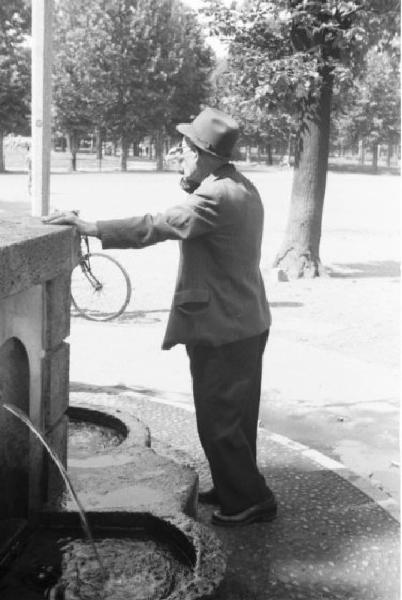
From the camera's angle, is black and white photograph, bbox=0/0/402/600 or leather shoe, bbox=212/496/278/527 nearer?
black and white photograph, bbox=0/0/402/600

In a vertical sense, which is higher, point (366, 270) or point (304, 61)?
point (304, 61)

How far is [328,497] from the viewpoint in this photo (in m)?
4.76

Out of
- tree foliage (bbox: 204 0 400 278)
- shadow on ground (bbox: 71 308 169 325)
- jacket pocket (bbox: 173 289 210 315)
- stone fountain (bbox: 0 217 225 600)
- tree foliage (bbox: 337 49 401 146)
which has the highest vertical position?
tree foliage (bbox: 337 49 401 146)

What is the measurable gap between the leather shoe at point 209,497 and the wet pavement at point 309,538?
55mm

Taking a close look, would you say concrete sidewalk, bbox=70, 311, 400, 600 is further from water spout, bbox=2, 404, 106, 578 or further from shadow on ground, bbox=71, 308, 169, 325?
shadow on ground, bbox=71, 308, 169, 325

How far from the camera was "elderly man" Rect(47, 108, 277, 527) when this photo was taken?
3.87m

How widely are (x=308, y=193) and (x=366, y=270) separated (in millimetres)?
1877

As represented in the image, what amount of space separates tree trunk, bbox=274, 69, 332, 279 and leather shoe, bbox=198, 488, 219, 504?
8.61 metres

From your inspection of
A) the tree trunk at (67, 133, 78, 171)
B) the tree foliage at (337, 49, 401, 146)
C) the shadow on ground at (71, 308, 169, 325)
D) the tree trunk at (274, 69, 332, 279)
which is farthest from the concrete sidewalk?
the tree foliage at (337, 49, 401, 146)

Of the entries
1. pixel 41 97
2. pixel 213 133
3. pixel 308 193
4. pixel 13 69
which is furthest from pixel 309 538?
pixel 13 69

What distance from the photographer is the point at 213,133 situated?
13.0ft

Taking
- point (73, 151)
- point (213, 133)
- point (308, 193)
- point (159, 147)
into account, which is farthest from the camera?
point (159, 147)

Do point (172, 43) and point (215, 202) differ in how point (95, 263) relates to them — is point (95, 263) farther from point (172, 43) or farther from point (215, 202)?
point (172, 43)

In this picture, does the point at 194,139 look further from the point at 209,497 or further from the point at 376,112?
the point at 376,112
